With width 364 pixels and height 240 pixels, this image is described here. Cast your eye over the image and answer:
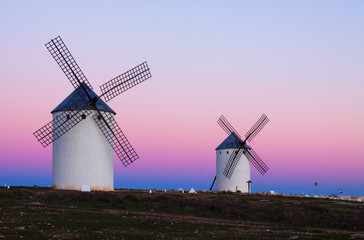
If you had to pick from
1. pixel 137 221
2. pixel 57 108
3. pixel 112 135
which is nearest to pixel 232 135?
pixel 112 135

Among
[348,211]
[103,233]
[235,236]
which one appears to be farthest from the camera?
[348,211]

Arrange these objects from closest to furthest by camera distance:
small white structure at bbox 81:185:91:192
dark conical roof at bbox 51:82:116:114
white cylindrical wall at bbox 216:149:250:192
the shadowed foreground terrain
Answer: the shadowed foreground terrain
small white structure at bbox 81:185:91:192
dark conical roof at bbox 51:82:116:114
white cylindrical wall at bbox 216:149:250:192

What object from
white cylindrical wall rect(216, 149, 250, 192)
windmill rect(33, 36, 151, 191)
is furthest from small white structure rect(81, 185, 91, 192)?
white cylindrical wall rect(216, 149, 250, 192)

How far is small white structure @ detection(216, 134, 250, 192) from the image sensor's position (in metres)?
65.8

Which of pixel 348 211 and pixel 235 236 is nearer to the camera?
pixel 235 236

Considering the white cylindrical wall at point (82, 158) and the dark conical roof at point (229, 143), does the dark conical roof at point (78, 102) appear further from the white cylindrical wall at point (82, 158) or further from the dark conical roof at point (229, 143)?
the dark conical roof at point (229, 143)

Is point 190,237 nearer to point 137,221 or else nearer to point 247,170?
point 137,221

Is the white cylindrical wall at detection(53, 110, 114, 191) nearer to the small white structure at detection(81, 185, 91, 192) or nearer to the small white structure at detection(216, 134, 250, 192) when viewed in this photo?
the small white structure at detection(81, 185, 91, 192)

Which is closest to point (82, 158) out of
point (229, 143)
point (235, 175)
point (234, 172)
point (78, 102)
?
point (78, 102)

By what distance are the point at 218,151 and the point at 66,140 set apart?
2911 cm

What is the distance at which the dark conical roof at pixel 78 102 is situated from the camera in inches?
1785

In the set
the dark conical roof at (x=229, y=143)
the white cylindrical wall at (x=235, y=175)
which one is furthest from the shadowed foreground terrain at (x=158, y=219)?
the dark conical roof at (x=229, y=143)

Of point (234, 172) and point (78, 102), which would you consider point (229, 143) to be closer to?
point (234, 172)

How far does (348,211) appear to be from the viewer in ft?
113
